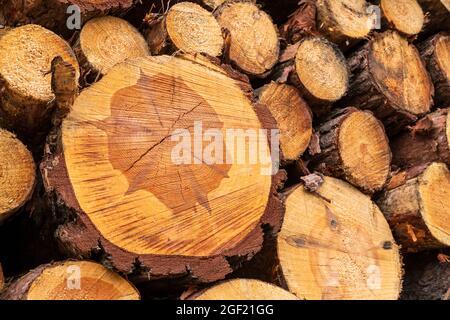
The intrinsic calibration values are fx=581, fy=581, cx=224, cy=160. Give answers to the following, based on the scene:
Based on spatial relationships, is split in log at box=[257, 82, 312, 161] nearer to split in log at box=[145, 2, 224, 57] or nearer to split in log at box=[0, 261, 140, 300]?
split in log at box=[145, 2, 224, 57]

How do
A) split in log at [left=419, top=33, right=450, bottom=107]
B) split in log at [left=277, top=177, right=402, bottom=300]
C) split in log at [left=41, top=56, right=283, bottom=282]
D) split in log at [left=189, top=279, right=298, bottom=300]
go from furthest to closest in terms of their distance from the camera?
1. split in log at [left=419, top=33, right=450, bottom=107]
2. split in log at [left=277, top=177, right=402, bottom=300]
3. split in log at [left=189, top=279, right=298, bottom=300]
4. split in log at [left=41, top=56, right=283, bottom=282]

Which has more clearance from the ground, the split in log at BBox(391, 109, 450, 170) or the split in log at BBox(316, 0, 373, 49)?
the split in log at BBox(316, 0, 373, 49)

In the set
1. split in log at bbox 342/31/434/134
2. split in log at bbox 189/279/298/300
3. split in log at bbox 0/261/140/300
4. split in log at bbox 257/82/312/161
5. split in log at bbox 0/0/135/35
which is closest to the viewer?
split in log at bbox 0/261/140/300

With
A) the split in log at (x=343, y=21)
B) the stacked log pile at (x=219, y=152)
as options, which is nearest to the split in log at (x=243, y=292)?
the stacked log pile at (x=219, y=152)

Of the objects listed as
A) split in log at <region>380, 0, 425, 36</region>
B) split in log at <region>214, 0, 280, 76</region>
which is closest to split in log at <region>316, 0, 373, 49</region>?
split in log at <region>380, 0, 425, 36</region>

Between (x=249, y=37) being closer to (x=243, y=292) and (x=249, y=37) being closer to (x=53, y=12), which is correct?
(x=53, y=12)

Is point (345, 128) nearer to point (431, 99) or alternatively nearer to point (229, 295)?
point (431, 99)

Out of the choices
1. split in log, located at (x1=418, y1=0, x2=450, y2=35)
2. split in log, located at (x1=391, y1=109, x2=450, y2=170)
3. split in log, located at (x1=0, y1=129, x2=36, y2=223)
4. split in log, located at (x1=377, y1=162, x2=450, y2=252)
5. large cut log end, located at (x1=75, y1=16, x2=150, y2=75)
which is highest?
large cut log end, located at (x1=75, y1=16, x2=150, y2=75)

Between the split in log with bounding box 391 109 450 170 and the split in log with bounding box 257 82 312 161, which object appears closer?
the split in log with bounding box 257 82 312 161

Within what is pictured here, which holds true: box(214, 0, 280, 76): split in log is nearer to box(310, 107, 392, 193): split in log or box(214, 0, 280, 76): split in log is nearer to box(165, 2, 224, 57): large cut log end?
box(165, 2, 224, 57): large cut log end
